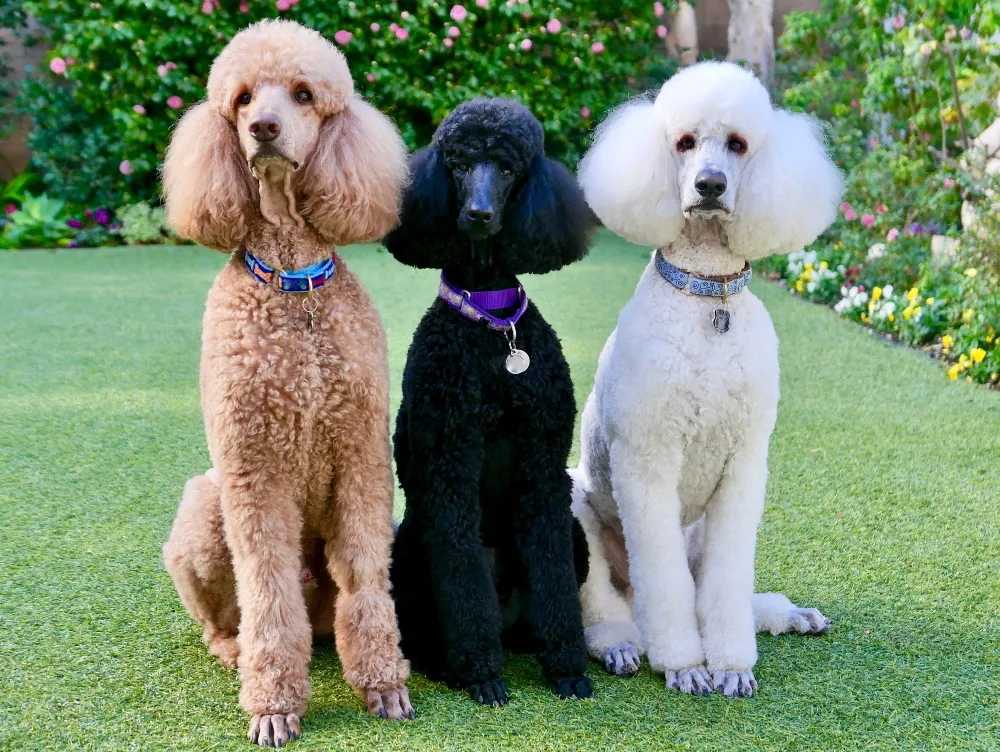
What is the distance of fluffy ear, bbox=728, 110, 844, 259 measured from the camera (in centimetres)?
210

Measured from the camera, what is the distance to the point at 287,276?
1998 mm

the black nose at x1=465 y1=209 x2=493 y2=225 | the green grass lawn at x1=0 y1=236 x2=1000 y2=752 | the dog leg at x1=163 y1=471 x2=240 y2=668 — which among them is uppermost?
the black nose at x1=465 y1=209 x2=493 y2=225

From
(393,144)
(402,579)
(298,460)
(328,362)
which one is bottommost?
(402,579)

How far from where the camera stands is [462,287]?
2131 millimetres

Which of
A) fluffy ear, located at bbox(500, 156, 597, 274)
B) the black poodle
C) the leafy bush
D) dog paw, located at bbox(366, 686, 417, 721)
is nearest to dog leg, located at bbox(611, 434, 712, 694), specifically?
the black poodle

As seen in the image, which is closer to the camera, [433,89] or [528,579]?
[528,579]

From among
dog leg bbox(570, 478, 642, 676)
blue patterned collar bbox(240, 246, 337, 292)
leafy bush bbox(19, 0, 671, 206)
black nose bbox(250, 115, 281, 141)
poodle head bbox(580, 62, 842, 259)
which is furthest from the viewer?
leafy bush bbox(19, 0, 671, 206)

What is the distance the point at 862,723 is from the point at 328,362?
1.24 m

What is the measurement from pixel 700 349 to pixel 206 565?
3.64ft

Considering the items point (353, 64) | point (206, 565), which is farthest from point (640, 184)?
point (353, 64)

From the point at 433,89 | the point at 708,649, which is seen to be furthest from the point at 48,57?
the point at 708,649

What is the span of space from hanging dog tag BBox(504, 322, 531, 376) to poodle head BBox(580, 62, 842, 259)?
36cm

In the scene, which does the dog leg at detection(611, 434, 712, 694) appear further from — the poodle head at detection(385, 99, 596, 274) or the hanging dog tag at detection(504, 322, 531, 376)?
the poodle head at detection(385, 99, 596, 274)

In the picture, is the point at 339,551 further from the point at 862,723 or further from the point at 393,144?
the point at 862,723
